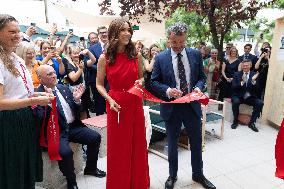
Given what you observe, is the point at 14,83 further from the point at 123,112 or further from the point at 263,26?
the point at 263,26

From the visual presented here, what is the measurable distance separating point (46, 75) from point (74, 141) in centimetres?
90

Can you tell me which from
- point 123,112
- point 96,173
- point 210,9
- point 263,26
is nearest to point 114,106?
point 123,112

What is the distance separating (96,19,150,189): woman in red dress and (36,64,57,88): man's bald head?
0.56 meters

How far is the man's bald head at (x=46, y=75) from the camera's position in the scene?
3.23 m

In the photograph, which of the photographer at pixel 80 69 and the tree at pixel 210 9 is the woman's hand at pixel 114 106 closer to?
the photographer at pixel 80 69

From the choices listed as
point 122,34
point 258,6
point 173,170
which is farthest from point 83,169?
point 258,6

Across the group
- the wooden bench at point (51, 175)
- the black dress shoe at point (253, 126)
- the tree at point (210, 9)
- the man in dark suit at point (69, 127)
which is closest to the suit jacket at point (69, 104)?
the man in dark suit at point (69, 127)

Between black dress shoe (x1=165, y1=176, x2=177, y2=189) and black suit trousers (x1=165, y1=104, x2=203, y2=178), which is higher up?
black suit trousers (x1=165, y1=104, x2=203, y2=178)

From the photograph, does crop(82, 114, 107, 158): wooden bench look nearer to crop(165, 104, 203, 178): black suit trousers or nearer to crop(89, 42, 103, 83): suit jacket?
crop(89, 42, 103, 83): suit jacket

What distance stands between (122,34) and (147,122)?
6.03 ft

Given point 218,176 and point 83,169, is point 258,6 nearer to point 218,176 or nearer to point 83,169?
point 218,176

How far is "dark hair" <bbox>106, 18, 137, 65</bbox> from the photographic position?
285 cm

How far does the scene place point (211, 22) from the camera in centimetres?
664

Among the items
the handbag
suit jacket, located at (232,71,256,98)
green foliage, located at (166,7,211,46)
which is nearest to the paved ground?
suit jacket, located at (232,71,256,98)
